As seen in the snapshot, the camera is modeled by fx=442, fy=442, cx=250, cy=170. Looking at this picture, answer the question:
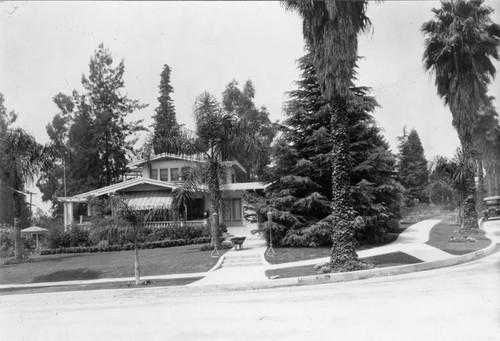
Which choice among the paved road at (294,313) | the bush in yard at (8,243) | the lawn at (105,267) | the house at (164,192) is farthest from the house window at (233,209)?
the paved road at (294,313)

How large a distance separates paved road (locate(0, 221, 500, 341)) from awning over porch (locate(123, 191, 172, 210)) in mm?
15652

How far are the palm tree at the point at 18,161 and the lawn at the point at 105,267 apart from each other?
351 centimetres

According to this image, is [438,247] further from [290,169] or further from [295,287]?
[295,287]

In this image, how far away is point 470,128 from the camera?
81.1 feet

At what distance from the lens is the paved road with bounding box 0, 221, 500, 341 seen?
259 inches

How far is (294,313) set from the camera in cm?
819

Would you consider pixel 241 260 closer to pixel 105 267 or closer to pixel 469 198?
pixel 105 267

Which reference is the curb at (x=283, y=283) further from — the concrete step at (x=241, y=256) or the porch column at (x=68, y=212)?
the porch column at (x=68, y=212)

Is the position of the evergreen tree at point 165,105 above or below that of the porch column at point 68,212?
above

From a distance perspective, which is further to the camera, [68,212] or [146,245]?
[68,212]

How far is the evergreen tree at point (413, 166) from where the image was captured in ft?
181

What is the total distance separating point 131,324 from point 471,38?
872 inches

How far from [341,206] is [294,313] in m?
6.78

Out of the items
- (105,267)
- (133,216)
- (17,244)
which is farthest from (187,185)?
(17,244)
